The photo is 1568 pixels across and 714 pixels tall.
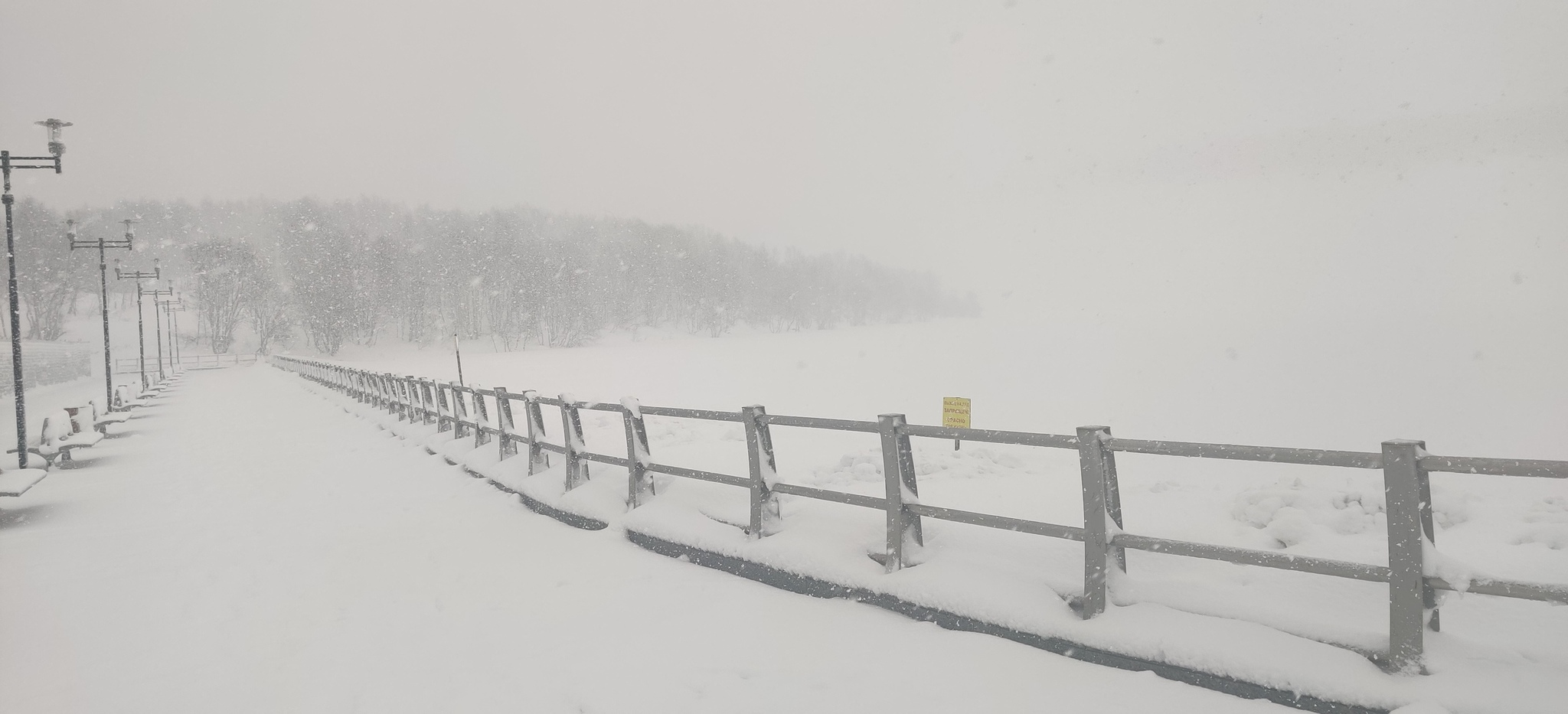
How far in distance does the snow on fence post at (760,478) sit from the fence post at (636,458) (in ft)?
5.66

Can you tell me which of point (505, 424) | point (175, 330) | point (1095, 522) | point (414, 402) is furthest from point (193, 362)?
point (1095, 522)

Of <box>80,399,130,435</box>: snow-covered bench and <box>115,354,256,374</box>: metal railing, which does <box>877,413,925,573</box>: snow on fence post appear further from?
<box>115,354,256,374</box>: metal railing

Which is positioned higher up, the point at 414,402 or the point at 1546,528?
the point at 1546,528

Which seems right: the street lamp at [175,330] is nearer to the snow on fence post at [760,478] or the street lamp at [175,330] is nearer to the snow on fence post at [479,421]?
the snow on fence post at [479,421]

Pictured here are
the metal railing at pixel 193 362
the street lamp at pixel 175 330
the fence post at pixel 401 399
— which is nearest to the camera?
the fence post at pixel 401 399

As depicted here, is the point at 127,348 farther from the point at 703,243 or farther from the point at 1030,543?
the point at 1030,543

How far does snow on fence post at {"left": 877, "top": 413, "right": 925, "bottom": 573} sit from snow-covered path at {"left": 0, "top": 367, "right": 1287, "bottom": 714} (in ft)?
1.49

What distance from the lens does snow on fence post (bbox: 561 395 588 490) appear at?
9.20m

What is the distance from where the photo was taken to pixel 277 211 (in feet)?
405

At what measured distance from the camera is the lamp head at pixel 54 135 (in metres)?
15.5

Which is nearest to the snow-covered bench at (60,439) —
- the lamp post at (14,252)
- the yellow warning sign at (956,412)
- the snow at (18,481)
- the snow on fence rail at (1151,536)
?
the lamp post at (14,252)

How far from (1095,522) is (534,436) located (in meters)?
7.88

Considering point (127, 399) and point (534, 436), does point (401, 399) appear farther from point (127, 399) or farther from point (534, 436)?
point (127, 399)

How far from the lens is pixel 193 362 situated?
282 feet
